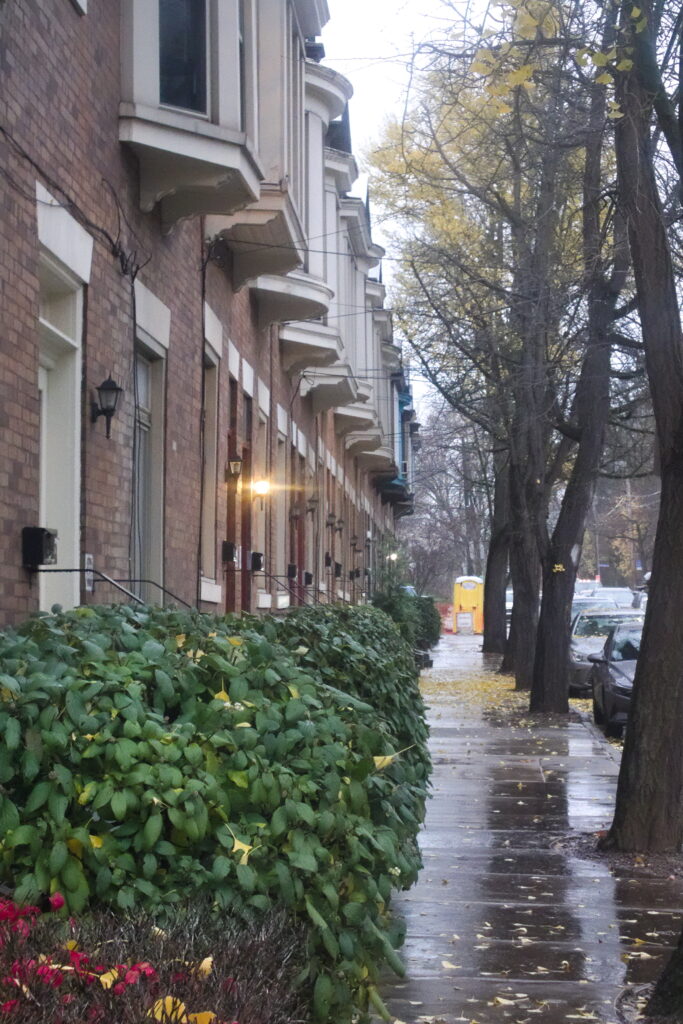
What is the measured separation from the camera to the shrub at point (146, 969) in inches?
117

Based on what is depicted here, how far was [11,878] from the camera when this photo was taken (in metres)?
Result: 3.85

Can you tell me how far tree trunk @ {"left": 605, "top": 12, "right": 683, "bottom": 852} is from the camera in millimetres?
9406

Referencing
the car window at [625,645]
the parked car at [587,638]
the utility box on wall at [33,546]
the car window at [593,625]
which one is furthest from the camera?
the car window at [593,625]

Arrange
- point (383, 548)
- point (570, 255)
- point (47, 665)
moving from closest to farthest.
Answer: point (47, 665) < point (570, 255) < point (383, 548)

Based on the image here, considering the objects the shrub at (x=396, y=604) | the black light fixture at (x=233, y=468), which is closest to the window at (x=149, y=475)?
the black light fixture at (x=233, y=468)

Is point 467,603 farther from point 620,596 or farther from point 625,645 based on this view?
point 625,645

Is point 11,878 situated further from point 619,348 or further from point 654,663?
point 619,348

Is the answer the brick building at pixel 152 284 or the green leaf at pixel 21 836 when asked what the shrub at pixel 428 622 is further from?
the green leaf at pixel 21 836

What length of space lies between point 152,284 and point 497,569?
92.6 ft

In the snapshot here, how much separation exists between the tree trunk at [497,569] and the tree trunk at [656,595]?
20584mm

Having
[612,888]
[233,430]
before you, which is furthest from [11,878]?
[233,430]

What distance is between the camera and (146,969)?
122 inches

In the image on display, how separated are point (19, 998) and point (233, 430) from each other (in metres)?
11.6

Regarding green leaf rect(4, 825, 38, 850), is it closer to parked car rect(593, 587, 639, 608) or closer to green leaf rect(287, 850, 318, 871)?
green leaf rect(287, 850, 318, 871)
